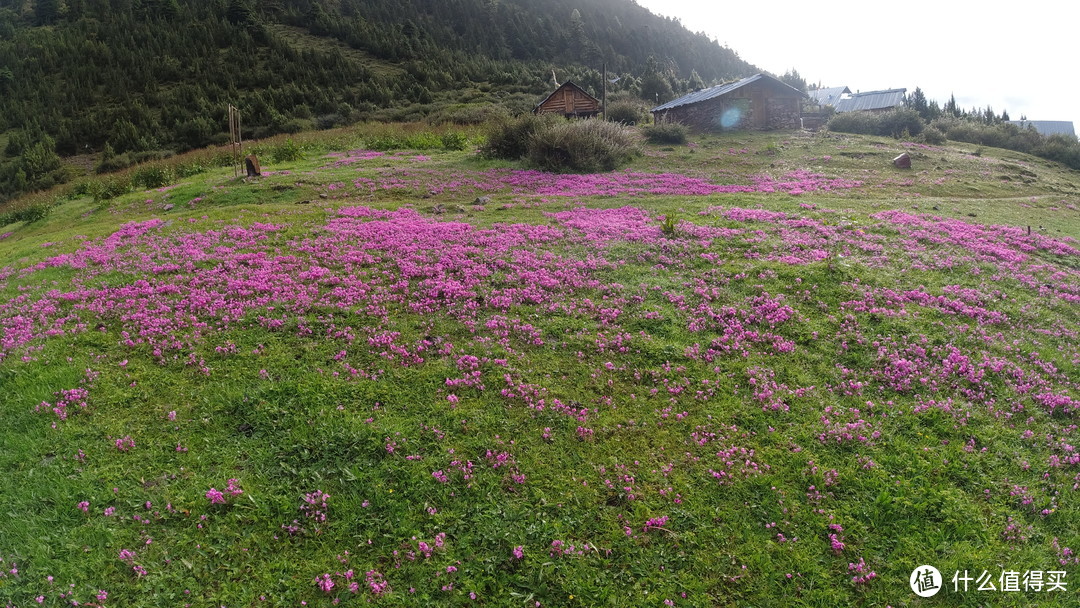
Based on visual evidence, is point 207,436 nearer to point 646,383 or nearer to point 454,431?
point 454,431

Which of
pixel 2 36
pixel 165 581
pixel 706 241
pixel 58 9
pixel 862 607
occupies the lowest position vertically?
pixel 862 607

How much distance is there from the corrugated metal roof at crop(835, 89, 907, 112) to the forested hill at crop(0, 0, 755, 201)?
1079 inches

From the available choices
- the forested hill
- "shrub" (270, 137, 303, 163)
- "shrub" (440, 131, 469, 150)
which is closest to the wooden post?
"shrub" (270, 137, 303, 163)

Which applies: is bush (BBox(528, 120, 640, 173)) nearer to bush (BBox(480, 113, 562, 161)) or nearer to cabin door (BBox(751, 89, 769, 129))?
bush (BBox(480, 113, 562, 161))

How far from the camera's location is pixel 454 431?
7.46 meters

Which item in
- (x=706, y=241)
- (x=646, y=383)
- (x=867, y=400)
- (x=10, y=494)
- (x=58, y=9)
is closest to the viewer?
(x=10, y=494)

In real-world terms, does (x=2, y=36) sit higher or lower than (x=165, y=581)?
higher

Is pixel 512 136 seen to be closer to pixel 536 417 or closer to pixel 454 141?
pixel 454 141

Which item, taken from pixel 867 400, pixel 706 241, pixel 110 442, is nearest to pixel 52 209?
pixel 110 442

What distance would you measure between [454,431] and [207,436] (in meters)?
3.72

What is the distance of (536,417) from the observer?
7.85 meters

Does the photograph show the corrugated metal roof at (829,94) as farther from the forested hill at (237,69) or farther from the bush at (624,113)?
the bush at (624,113)

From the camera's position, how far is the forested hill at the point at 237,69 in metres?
56.3

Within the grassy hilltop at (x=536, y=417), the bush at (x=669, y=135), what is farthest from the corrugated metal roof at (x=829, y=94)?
the grassy hilltop at (x=536, y=417)
